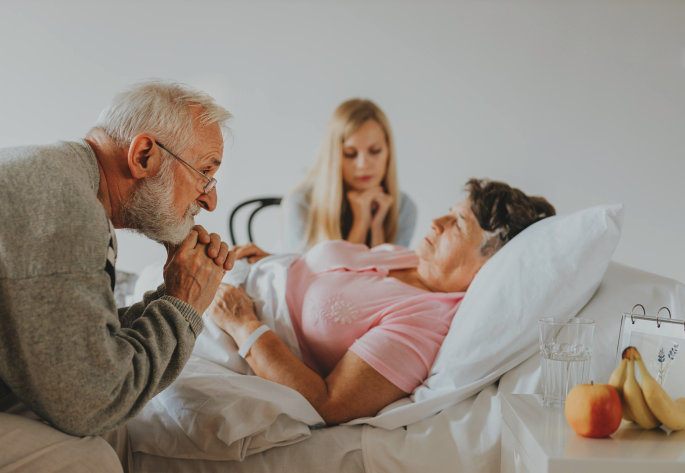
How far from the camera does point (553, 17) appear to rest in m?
3.94

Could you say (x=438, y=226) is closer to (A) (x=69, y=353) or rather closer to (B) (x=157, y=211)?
(B) (x=157, y=211)

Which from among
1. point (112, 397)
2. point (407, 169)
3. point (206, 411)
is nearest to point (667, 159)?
point (407, 169)

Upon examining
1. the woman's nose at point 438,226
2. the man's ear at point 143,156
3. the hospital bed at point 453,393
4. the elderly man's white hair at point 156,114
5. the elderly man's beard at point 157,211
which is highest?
the elderly man's white hair at point 156,114

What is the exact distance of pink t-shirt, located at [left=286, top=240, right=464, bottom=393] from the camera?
144cm

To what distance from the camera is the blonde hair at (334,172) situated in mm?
2998

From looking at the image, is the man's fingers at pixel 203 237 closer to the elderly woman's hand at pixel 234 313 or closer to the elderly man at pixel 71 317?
the elderly man at pixel 71 317

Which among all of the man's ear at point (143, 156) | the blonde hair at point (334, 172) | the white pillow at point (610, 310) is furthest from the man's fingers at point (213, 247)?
the blonde hair at point (334, 172)

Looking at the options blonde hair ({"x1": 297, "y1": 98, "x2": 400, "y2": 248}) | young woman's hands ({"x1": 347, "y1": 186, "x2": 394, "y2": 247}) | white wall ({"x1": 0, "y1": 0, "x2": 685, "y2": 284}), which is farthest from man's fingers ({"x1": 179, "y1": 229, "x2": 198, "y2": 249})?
white wall ({"x1": 0, "y1": 0, "x2": 685, "y2": 284})

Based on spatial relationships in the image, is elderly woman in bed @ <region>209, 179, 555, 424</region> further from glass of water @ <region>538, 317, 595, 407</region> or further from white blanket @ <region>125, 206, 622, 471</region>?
glass of water @ <region>538, 317, 595, 407</region>

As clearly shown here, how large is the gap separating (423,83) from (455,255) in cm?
258

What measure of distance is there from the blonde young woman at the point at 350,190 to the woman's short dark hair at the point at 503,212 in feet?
4.36

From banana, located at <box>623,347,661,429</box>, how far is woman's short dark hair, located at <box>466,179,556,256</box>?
2.40 feet

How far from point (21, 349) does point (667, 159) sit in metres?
3.91

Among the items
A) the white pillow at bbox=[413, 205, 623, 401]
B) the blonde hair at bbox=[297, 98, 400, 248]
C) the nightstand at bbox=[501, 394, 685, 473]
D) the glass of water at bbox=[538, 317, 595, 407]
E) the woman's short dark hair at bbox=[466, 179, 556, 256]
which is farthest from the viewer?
the blonde hair at bbox=[297, 98, 400, 248]
